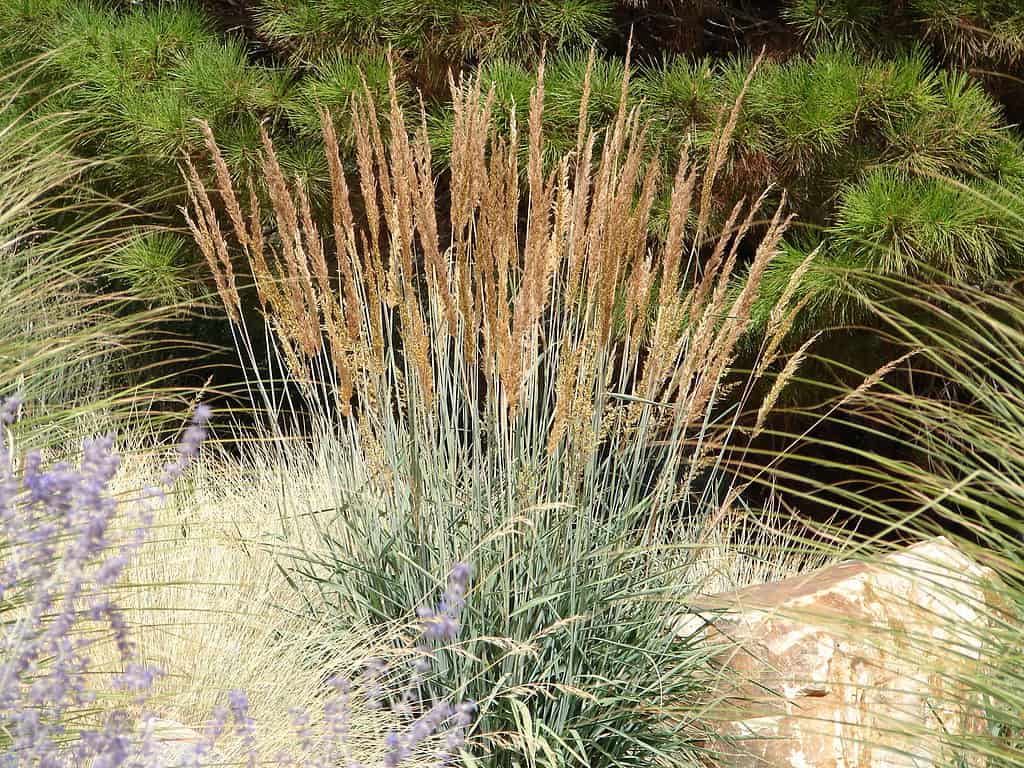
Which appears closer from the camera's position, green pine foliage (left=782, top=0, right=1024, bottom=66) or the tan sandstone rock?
the tan sandstone rock

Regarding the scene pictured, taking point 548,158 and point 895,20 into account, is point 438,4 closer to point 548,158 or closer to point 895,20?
point 548,158

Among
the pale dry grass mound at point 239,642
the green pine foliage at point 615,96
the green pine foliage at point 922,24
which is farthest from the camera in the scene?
the green pine foliage at point 922,24

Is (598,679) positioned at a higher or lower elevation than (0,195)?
lower

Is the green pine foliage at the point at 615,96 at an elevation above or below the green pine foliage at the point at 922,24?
below

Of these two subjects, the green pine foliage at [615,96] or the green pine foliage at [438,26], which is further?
the green pine foliage at [438,26]

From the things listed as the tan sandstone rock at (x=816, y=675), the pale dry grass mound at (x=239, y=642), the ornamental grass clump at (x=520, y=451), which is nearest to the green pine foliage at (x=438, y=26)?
the ornamental grass clump at (x=520, y=451)

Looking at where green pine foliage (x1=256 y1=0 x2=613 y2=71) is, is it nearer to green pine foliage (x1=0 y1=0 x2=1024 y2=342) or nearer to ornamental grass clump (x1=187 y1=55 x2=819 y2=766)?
green pine foliage (x1=0 y1=0 x2=1024 y2=342)

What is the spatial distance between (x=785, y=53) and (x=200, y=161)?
9.37 ft

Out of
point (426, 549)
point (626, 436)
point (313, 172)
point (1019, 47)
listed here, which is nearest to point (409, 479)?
point (426, 549)

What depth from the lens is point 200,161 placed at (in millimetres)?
5555

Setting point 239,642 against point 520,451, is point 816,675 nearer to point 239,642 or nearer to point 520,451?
point 520,451

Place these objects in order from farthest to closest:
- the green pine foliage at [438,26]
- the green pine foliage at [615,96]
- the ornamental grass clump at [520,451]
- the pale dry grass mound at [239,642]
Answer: the green pine foliage at [438,26] < the green pine foliage at [615,96] < the ornamental grass clump at [520,451] < the pale dry grass mound at [239,642]

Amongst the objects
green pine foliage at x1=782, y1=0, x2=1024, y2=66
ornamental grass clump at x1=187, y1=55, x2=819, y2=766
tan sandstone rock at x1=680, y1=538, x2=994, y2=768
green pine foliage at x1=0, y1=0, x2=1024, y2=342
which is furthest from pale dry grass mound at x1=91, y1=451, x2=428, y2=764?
green pine foliage at x1=782, y1=0, x2=1024, y2=66

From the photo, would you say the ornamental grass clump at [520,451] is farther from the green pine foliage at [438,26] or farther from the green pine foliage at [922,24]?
the green pine foliage at [922,24]
